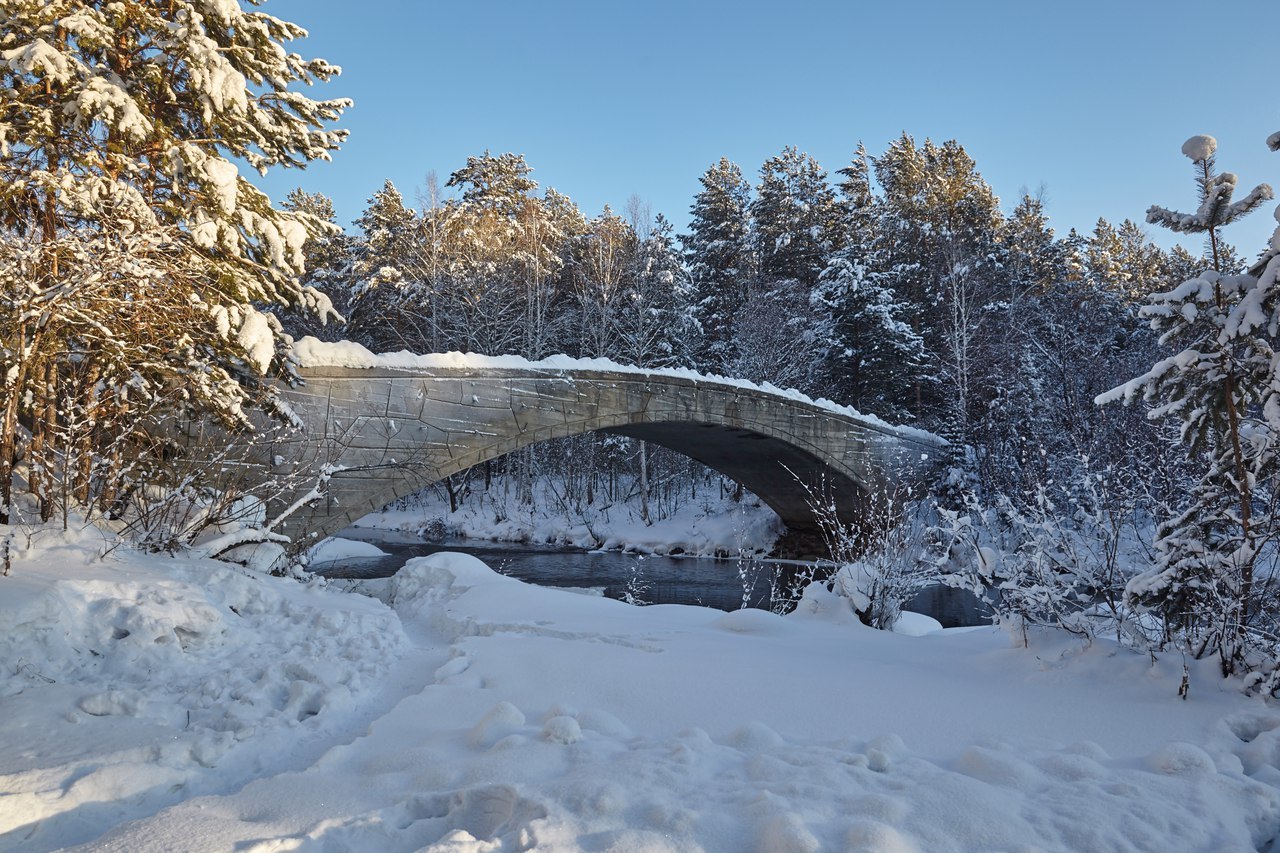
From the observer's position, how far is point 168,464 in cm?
538

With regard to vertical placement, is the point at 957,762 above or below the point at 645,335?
below

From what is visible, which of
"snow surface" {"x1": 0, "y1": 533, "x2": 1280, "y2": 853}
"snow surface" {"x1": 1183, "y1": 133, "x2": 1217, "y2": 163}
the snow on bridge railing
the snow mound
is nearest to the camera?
"snow surface" {"x1": 0, "y1": 533, "x2": 1280, "y2": 853}

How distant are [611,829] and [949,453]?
17.5 meters

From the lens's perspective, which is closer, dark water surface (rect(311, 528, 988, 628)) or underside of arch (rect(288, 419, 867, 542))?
underside of arch (rect(288, 419, 867, 542))

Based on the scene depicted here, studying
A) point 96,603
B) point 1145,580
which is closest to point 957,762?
point 1145,580

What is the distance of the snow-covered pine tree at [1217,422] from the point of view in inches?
114

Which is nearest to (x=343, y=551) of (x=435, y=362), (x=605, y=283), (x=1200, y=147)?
(x=435, y=362)

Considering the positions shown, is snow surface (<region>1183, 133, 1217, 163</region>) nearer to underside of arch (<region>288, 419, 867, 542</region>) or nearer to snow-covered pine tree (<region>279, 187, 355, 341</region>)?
underside of arch (<region>288, 419, 867, 542</region>)

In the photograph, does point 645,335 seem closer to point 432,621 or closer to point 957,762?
point 432,621

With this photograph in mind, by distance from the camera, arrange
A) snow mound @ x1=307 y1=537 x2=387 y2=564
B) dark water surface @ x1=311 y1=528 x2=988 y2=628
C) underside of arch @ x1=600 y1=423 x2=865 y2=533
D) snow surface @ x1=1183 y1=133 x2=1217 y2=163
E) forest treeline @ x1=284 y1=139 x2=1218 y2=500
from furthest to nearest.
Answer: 1. forest treeline @ x1=284 y1=139 x2=1218 y2=500
2. underside of arch @ x1=600 y1=423 x2=865 y2=533
3. snow mound @ x1=307 y1=537 x2=387 y2=564
4. dark water surface @ x1=311 y1=528 x2=988 y2=628
5. snow surface @ x1=1183 y1=133 x2=1217 y2=163

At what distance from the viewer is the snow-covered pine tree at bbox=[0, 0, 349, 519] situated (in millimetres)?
4312

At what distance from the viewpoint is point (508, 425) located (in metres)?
9.56

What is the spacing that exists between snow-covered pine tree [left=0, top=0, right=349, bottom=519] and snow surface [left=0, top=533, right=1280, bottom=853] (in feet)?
4.37

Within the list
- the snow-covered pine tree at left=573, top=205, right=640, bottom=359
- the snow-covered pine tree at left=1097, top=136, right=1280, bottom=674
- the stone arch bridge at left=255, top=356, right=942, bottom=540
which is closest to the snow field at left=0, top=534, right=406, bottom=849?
the stone arch bridge at left=255, top=356, right=942, bottom=540
